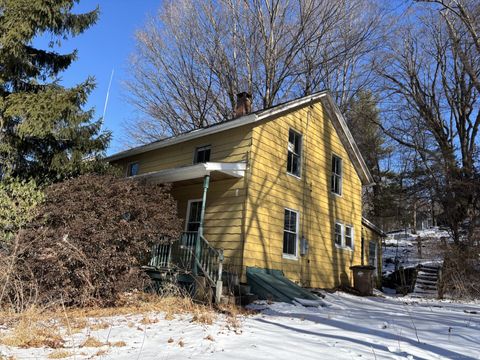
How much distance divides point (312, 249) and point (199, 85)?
14.5 metres

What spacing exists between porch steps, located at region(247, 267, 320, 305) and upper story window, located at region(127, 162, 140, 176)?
22.6ft

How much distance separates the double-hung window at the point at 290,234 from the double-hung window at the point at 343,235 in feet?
9.33

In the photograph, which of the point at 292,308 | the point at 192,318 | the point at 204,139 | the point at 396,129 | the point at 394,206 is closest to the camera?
the point at 192,318

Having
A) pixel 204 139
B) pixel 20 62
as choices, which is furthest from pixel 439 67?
pixel 20 62

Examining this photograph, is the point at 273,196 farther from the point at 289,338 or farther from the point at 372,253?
the point at 372,253

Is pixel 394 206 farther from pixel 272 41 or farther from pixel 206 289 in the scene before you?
pixel 206 289

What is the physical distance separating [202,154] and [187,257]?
366 cm

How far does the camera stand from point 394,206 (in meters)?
30.7

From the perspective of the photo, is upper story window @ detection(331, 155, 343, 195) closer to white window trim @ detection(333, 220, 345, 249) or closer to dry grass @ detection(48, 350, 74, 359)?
white window trim @ detection(333, 220, 345, 249)

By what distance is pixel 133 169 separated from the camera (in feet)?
51.2

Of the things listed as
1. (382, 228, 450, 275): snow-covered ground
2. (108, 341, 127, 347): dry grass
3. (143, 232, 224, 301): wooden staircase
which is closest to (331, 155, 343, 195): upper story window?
(382, 228, 450, 275): snow-covered ground

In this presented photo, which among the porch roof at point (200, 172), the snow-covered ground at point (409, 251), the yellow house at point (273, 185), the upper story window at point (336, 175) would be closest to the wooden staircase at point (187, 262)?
the yellow house at point (273, 185)

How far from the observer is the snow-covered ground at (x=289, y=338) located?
4930 millimetres

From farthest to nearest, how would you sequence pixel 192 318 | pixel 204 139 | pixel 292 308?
1. pixel 204 139
2. pixel 292 308
3. pixel 192 318
